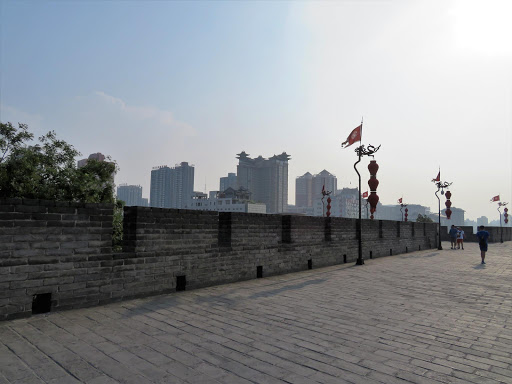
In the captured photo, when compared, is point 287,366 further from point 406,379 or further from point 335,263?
point 335,263

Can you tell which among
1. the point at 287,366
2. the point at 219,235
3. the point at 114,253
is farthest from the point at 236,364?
the point at 219,235

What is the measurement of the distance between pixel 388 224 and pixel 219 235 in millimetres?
11365

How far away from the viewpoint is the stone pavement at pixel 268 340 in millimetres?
2963

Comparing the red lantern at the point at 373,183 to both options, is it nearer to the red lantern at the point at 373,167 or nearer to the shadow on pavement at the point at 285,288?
the red lantern at the point at 373,167

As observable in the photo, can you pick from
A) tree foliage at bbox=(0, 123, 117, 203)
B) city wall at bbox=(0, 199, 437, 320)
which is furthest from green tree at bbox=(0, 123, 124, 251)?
city wall at bbox=(0, 199, 437, 320)

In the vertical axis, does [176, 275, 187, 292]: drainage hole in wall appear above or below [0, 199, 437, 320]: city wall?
below

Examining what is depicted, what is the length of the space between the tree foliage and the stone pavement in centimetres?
1160

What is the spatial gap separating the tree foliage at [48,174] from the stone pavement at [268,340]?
11.6 metres

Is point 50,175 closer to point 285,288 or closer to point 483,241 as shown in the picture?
point 285,288

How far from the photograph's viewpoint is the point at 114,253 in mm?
5676

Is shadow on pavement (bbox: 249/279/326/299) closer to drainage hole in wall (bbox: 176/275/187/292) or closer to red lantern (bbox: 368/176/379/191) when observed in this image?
Answer: drainage hole in wall (bbox: 176/275/187/292)

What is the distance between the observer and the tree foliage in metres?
14.0

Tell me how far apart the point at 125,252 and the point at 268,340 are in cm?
333

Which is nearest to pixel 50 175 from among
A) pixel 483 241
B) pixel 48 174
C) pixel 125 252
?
pixel 48 174
